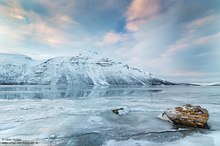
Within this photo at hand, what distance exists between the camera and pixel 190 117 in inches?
348

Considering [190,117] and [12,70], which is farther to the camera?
[12,70]

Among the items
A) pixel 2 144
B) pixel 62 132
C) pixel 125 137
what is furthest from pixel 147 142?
pixel 2 144

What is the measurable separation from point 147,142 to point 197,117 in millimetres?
3872

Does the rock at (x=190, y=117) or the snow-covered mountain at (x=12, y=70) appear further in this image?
the snow-covered mountain at (x=12, y=70)

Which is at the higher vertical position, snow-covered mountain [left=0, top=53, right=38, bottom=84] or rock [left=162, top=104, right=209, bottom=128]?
snow-covered mountain [left=0, top=53, right=38, bottom=84]

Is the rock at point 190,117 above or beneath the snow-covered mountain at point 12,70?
beneath

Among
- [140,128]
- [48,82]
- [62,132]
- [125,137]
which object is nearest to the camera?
[125,137]

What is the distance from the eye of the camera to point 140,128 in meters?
8.35

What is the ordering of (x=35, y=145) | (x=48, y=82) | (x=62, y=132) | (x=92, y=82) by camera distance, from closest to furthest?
(x=35, y=145), (x=62, y=132), (x=48, y=82), (x=92, y=82)

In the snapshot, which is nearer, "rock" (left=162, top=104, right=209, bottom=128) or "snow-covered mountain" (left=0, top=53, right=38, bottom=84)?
"rock" (left=162, top=104, right=209, bottom=128)

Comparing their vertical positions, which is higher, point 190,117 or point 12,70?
point 12,70

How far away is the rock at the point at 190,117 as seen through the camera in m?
8.76

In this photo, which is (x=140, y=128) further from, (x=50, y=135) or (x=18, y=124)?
(x=18, y=124)

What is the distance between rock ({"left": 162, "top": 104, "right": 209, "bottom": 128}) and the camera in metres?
8.76
